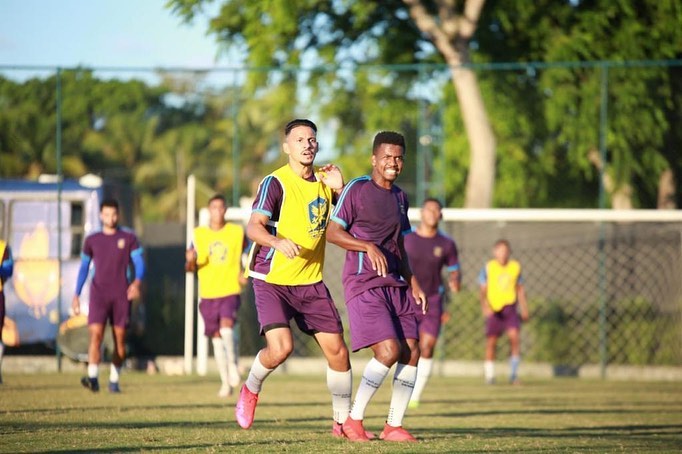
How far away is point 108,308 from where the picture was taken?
Answer: 1484cm

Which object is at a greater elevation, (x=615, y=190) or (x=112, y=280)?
(x=615, y=190)

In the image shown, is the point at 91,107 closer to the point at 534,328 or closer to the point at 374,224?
the point at 534,328

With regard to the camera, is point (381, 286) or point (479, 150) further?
point (479, 150)

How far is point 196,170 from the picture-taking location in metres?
61.7

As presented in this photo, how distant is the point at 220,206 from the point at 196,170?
4697 cm

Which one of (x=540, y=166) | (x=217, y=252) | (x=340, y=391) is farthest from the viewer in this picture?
(x=540, y=166)

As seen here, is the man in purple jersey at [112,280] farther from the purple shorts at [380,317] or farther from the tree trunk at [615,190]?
the tree trunk at [615,190]

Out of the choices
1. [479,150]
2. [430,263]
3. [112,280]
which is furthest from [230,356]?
[479,150]

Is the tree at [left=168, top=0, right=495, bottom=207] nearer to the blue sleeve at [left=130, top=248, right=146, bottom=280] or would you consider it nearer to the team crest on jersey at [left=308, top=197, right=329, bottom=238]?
the blue sleeve at [left=130, top=248, right=146, bottom=280]

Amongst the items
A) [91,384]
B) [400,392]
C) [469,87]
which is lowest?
[91,384]

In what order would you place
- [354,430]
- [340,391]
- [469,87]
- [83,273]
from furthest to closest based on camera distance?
1. [469,87]
2. [83,273]
3. [340,391]
4. [354,430]

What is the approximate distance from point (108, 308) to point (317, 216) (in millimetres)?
6184

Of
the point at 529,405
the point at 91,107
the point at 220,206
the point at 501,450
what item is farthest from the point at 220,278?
the point at 91,107

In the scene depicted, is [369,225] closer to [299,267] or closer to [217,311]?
[299,267]
